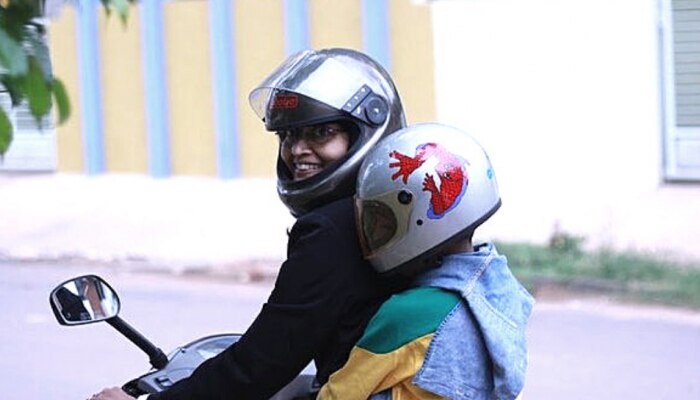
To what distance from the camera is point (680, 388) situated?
7855mm

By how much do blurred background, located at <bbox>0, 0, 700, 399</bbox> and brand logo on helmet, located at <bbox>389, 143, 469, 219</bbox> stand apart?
5.98m

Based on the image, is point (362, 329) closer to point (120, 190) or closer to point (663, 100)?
point (663, 100)

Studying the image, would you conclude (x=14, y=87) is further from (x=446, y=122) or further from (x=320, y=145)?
(x=446, y=122)

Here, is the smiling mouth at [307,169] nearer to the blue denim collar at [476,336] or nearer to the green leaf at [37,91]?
the blue denim collar at [476,336]

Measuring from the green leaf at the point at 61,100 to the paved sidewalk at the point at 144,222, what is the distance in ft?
29.8

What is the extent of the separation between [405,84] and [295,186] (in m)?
9.94

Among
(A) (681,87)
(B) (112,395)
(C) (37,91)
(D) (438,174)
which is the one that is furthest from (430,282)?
(A) (681,87)

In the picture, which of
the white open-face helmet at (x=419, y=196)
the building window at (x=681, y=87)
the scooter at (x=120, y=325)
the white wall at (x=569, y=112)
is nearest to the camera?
the white open-face helmet at (x=419, y=196)

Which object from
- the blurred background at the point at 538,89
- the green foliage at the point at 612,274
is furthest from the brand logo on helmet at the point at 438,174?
the blurred background at the point at 538,89

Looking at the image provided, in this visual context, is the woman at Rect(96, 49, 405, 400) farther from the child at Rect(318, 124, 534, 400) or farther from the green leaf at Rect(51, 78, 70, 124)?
the green leaf at Rect(51, 78, 70, 124)

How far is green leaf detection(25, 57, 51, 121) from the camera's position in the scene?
237cm

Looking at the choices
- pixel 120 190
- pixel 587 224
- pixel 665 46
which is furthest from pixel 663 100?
pixel 120 190

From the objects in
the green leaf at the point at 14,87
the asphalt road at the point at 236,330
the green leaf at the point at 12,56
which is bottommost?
the asphalt road at the point at 236,330

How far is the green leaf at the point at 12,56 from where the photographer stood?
2275 mm
